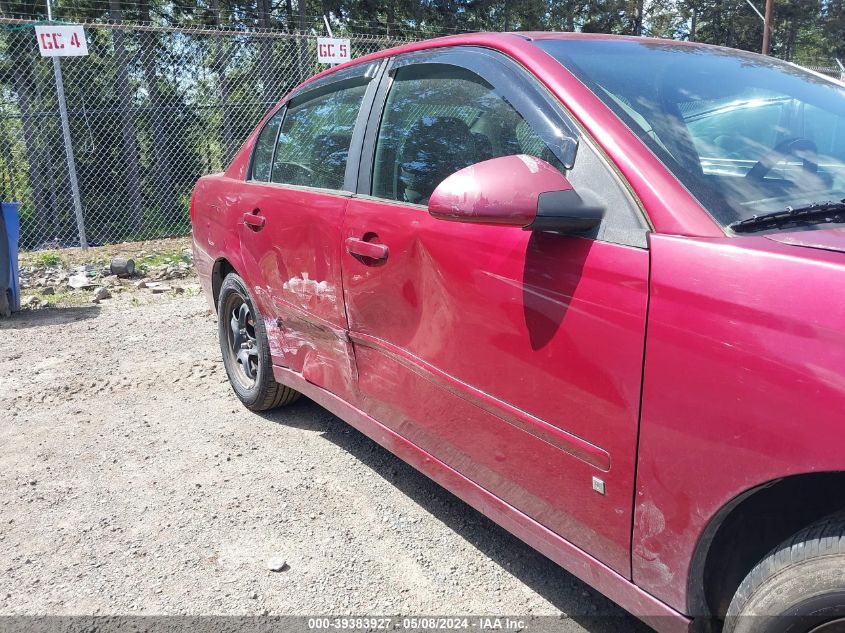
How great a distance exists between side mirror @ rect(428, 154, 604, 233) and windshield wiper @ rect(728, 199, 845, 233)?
336mm

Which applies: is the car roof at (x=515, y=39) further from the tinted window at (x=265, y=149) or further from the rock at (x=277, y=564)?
the rock at (x=277, y=564)

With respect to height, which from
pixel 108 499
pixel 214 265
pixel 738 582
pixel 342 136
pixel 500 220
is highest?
pixel 342 136

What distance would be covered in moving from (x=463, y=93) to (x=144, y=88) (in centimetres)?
1251

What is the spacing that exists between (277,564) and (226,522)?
399 millimetres

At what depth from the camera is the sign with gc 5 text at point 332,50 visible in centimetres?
868

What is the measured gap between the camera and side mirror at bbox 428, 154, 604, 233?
173 cm

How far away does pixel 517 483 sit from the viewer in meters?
2.02

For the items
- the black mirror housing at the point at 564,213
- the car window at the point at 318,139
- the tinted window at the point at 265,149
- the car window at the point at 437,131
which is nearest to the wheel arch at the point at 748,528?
the black mirror housing at the point at 564,213

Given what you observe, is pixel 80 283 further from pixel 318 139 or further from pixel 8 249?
pixel 318 139

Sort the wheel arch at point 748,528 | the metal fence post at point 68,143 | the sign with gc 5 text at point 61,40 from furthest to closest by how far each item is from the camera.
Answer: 1. the metal fence post at point 68,143
2. the sign with gc 5 text at point 61,40
3. the wheel arch at point 748,528

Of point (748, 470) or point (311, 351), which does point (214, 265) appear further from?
point (748, 470)

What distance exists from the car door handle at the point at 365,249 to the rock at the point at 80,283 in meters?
5.53

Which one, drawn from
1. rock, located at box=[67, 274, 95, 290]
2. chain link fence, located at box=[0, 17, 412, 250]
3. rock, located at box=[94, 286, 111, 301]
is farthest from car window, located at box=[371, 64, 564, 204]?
chain link fence, located at box=[0, 17, 412, 250]

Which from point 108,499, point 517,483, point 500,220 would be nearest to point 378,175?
point 500,220
